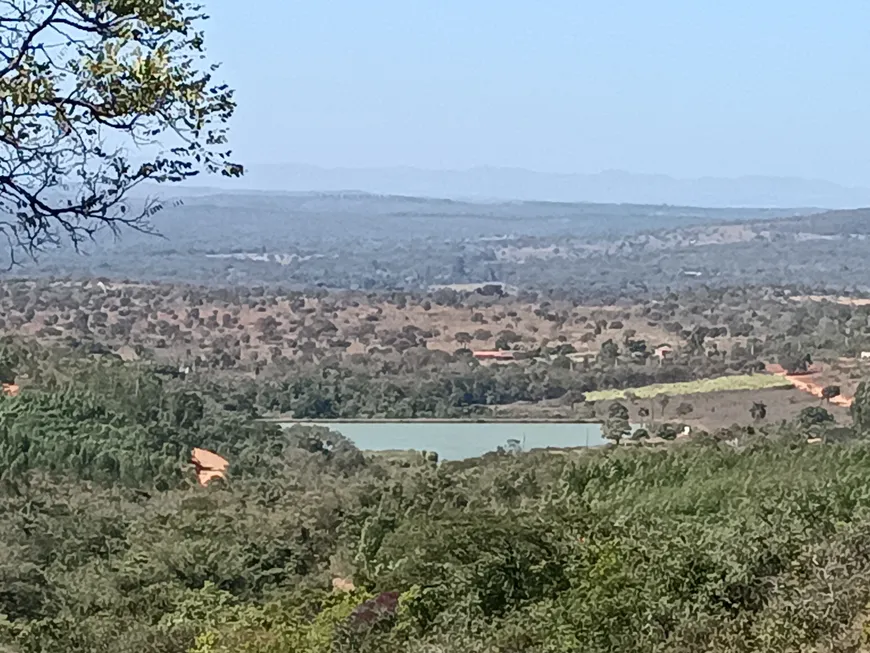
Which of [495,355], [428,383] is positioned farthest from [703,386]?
[495,355]

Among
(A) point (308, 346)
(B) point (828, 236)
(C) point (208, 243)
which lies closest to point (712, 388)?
(A) point (308, 346)

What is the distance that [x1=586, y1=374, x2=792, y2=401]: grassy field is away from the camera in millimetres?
40875

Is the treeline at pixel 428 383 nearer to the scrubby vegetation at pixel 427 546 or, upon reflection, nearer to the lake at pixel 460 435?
the lake at pixel 460 435

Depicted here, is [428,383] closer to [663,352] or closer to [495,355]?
[495,355]

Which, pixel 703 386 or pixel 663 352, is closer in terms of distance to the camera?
pixel 703 386

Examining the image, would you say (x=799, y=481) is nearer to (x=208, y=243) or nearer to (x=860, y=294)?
(x=860, y=294)

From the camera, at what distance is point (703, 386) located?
4281cm

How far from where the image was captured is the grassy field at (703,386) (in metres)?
40.9

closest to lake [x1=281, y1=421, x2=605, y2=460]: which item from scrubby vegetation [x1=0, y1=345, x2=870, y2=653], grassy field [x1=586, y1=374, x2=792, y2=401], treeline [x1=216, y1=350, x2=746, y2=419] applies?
treeline [x1=216, y1=350, x2=746, y2=419]

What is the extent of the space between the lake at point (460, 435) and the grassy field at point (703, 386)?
4.89m

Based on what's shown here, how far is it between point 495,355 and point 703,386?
899 centimetres

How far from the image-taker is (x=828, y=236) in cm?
8419

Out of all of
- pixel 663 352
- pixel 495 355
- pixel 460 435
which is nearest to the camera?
pixel 460 435

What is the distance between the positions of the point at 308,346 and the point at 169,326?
651cm
